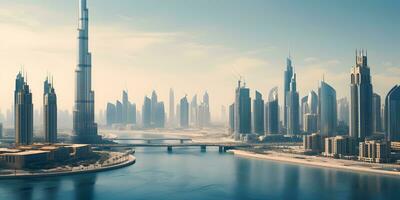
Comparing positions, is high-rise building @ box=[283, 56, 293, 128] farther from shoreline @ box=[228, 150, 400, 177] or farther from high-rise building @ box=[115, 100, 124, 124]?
high-rise building @ box=[115, 100, 124, 124]

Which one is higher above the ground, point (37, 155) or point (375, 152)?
point (37, 155)

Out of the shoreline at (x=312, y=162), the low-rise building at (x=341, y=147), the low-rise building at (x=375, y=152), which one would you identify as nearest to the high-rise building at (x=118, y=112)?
the shoreline at (x=312, y=162)

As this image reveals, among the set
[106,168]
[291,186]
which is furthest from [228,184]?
[106,168]

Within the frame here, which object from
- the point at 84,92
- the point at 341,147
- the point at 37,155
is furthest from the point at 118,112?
the point at 37,155

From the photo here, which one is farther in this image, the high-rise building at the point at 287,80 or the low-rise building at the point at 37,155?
the high-rise building at the point at 287,80

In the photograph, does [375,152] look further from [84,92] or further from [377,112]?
[84,92]

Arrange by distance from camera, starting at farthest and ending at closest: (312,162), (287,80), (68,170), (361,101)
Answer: (287,80), (361,101), (312,162), (68,170)

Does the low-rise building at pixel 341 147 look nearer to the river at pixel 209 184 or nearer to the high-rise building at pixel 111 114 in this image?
the river at pixel 209 184
